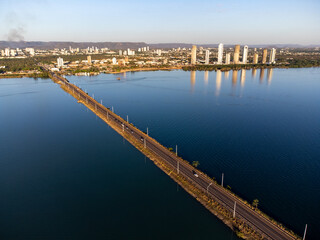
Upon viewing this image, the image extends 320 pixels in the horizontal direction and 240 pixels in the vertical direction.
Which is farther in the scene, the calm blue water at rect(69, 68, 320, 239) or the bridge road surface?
the calm blue water at rect(69, 68, 320, 239)

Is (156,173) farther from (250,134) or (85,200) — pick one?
(250,134)

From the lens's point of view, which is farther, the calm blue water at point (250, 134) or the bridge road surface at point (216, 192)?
the calm blue water at point (250, 134)

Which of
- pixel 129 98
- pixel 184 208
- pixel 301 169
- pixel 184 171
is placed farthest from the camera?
pixel 129 98

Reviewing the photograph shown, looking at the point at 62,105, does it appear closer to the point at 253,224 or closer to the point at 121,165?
the point at 121,165

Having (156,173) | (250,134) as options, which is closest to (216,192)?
(156,173)

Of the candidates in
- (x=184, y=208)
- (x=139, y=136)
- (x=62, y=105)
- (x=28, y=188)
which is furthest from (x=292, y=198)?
(x=62, y=105)
